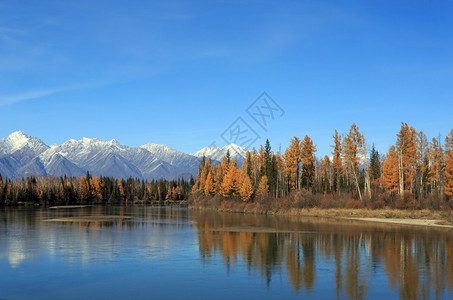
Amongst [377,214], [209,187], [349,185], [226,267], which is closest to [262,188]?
[349,185]

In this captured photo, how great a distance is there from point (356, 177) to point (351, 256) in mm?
53969

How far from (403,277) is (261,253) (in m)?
10.8

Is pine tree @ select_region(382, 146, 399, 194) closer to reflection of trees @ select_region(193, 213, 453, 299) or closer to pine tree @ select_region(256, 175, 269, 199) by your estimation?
pine tree @ select_region(256, 175, 269, 199)

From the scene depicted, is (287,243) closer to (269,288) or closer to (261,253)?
(261,253)

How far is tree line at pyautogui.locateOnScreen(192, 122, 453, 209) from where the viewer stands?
73.6 metres

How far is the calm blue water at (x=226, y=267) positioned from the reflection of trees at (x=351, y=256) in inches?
2.3

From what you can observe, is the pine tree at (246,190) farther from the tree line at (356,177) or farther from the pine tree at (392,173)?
the pine tree at (392,173)

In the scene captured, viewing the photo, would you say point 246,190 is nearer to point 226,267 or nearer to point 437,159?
point 437,159

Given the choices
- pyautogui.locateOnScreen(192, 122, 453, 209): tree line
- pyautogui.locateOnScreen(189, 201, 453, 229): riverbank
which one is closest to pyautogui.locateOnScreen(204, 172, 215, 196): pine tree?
pyautogui.locateOnScreen(192, 122, 453, 209): tree line

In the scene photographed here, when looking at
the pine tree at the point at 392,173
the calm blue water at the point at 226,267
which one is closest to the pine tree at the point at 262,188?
the pine tree at the point at 392,173

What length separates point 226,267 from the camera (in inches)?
983

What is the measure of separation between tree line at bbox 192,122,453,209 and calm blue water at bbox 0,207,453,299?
1362 inches

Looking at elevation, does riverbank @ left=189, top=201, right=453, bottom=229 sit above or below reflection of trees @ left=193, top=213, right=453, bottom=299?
below

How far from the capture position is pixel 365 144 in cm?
8219
